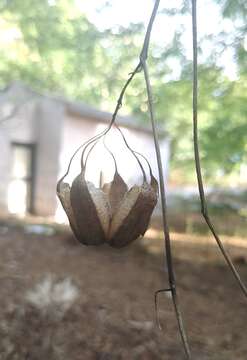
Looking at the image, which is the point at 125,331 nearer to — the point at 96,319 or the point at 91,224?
the point at 96,319

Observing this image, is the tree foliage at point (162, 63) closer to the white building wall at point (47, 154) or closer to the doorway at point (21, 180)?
the white building wall at point (47, 154)

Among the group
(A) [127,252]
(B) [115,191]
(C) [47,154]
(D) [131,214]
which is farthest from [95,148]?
(D) [131,214]

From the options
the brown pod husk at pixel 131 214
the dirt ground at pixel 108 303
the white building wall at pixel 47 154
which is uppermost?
the white building wall at pixel 47 154

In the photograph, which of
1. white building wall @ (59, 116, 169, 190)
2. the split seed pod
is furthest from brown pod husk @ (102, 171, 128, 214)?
white building wall @ (59, 116, 169, 190)

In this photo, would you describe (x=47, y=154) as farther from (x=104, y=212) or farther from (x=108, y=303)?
(x=104, y=212)

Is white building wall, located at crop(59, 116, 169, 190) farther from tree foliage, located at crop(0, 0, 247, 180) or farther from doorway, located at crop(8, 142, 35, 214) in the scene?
tree foliage, located at crop(0, 0, 247, 180)

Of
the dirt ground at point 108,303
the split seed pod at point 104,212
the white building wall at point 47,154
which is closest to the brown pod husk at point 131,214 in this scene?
the split seed pod at point 104,212

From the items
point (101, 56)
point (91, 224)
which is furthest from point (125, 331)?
point (101, 56)
